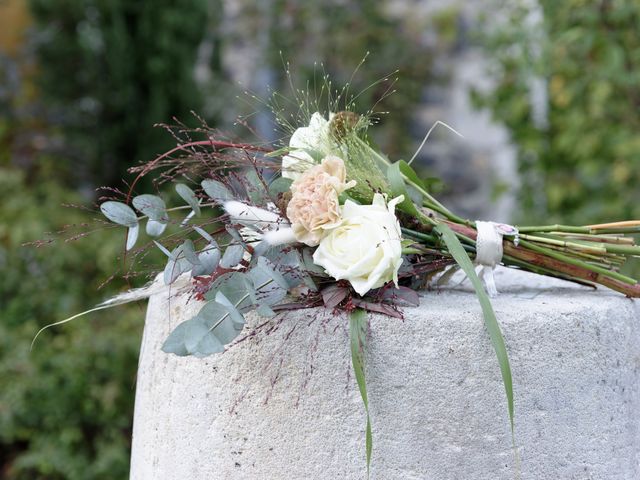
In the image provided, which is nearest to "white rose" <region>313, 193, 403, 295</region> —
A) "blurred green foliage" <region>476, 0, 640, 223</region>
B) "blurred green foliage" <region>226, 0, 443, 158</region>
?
"blurred green foliage" <region>476, 0, 640, 223</region>

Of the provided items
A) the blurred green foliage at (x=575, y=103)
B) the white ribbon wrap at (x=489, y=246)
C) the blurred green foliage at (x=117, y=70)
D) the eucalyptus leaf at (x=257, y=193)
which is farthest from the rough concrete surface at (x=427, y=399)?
the blurred green foliage at (x=117, y=70)

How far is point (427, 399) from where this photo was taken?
4.12 ft

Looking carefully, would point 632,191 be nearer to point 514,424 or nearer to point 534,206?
point 534,206

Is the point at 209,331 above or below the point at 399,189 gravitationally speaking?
below

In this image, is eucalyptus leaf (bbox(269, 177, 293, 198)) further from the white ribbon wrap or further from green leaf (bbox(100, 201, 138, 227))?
the white ribbon wrap

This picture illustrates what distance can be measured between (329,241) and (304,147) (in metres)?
0.23

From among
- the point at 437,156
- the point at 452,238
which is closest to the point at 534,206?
the point at 437,156

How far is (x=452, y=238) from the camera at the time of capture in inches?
52.6

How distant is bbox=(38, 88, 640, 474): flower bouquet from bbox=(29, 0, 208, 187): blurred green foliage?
270 centimetres

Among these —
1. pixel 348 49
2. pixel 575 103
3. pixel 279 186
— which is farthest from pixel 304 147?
pixel 348 49

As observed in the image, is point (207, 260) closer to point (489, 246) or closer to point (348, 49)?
point (489, 246)

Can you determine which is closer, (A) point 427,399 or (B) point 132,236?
(A) point 427,399

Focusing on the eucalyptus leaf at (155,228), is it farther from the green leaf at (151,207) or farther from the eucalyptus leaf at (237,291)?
the eucalyptus leaf at (237,291)

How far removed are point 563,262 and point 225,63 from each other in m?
4.87
